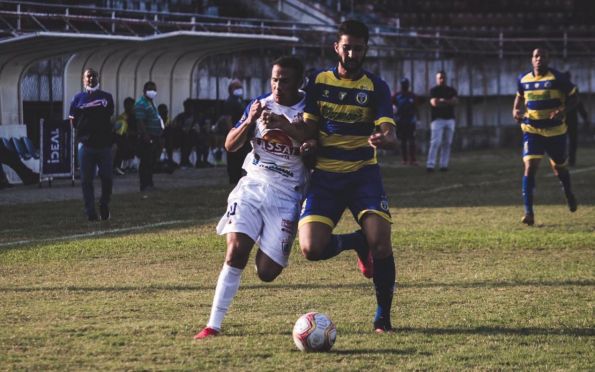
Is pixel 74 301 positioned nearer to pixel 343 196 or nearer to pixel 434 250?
pixel 343 196

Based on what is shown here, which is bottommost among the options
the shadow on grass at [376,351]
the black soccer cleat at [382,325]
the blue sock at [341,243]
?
the shadow on grass at [376,351]

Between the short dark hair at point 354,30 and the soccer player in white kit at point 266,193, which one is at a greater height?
the short dark hair at point 354,30

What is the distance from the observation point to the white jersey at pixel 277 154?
8.24 metres

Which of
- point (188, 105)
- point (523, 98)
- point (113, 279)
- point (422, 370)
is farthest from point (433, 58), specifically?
point (422, 370)

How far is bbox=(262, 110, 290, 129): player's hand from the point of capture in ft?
26.4

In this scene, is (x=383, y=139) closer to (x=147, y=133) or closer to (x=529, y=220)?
(x=529, y=220)

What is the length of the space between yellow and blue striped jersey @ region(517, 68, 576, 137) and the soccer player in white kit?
26.0 ft

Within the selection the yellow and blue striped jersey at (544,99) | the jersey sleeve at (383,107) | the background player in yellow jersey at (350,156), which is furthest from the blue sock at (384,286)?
the yellow and blue striped jersey at (544,99)

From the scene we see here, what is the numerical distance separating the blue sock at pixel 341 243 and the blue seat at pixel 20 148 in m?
14.3

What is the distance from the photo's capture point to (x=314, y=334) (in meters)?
7.47

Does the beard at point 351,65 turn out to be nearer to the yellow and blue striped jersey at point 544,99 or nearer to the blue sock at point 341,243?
the blue sock at point 341,243

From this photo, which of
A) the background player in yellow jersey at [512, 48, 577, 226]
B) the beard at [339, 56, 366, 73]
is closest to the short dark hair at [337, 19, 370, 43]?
the beard at [339, 56, 366, 73]

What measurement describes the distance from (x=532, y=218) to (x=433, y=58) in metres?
22.9

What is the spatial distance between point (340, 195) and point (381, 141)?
24.3 inches
